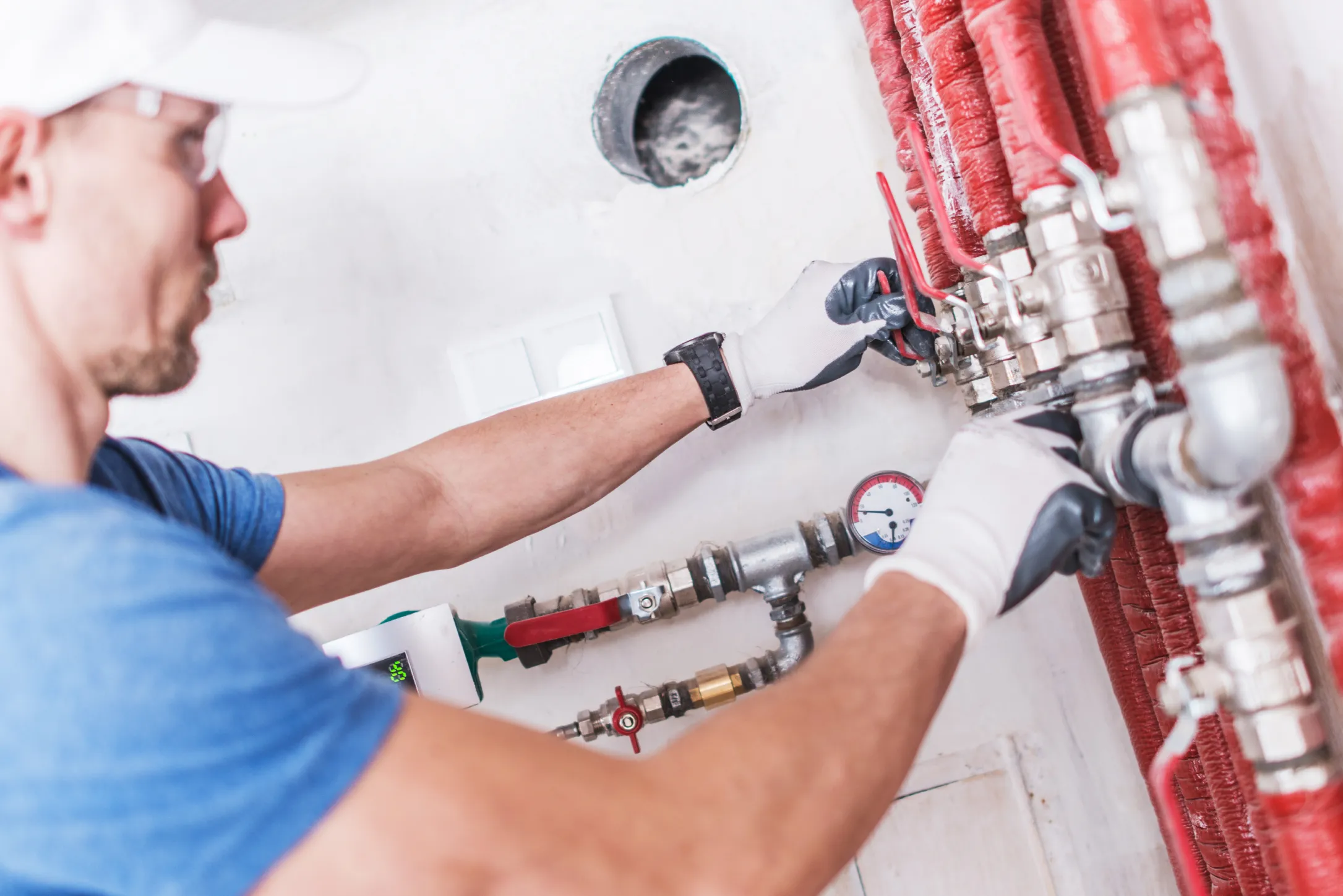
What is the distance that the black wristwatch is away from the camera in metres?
1.06

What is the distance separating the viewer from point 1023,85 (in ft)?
2.20

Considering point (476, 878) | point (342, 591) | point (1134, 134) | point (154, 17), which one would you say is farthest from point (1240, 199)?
point (342, 591)

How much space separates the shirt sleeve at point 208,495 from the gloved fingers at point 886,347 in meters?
0.66

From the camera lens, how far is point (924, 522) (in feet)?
2.36

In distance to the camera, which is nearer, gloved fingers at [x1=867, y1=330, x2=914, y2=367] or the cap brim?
the cap brim

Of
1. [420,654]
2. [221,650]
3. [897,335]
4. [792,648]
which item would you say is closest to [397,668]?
[420,654]

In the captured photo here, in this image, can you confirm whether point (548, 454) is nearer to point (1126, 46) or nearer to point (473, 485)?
point (473, 485)

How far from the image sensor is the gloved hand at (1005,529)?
0.67m

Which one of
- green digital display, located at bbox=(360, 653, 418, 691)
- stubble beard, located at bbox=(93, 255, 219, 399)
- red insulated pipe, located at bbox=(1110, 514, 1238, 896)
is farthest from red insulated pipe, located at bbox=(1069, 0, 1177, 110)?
green digital display, located at bbox=(360, 653, 418, 691)

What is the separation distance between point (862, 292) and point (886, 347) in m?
0.08

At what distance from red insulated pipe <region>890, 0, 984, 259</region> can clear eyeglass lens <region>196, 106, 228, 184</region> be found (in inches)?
25.4

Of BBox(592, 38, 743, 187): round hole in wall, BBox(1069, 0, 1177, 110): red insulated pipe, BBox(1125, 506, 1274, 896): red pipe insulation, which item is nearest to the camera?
BBox(1069, 0, 1177, 110): red insulated pipe

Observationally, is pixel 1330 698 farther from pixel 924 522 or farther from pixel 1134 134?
pixel 1134 134

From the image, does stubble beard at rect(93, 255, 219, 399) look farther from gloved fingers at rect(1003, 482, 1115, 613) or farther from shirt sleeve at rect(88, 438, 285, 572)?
gloved fingers at rect(1003, 482, 1115, 613)
